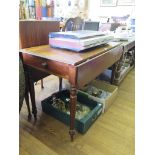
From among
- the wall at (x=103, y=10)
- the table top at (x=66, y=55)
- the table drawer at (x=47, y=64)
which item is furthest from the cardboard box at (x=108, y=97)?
the wall at (x=103, y=10)

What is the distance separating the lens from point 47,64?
1.08 metres

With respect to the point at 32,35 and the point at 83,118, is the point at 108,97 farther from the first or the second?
the point at 32,35

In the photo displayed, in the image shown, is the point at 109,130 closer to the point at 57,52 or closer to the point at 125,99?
the point at 125,99

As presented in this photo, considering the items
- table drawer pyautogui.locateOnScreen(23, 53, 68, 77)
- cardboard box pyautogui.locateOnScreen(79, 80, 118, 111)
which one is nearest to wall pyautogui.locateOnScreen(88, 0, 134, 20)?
cardboard box pyautogui.locateOnScreen(79, 80, 118, 111)

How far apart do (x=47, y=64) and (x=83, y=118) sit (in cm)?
56

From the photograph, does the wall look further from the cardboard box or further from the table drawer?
the table drawer

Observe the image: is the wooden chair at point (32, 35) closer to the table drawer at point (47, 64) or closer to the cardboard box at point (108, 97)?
the table drawer at point (47, 64)

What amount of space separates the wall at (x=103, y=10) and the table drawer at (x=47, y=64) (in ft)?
10.1

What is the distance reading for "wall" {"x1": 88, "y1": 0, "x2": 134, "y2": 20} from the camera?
3.58 m

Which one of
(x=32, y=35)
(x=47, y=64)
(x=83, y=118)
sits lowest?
(x=83, y=118)

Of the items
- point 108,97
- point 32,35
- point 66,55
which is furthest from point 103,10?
point 66,55
